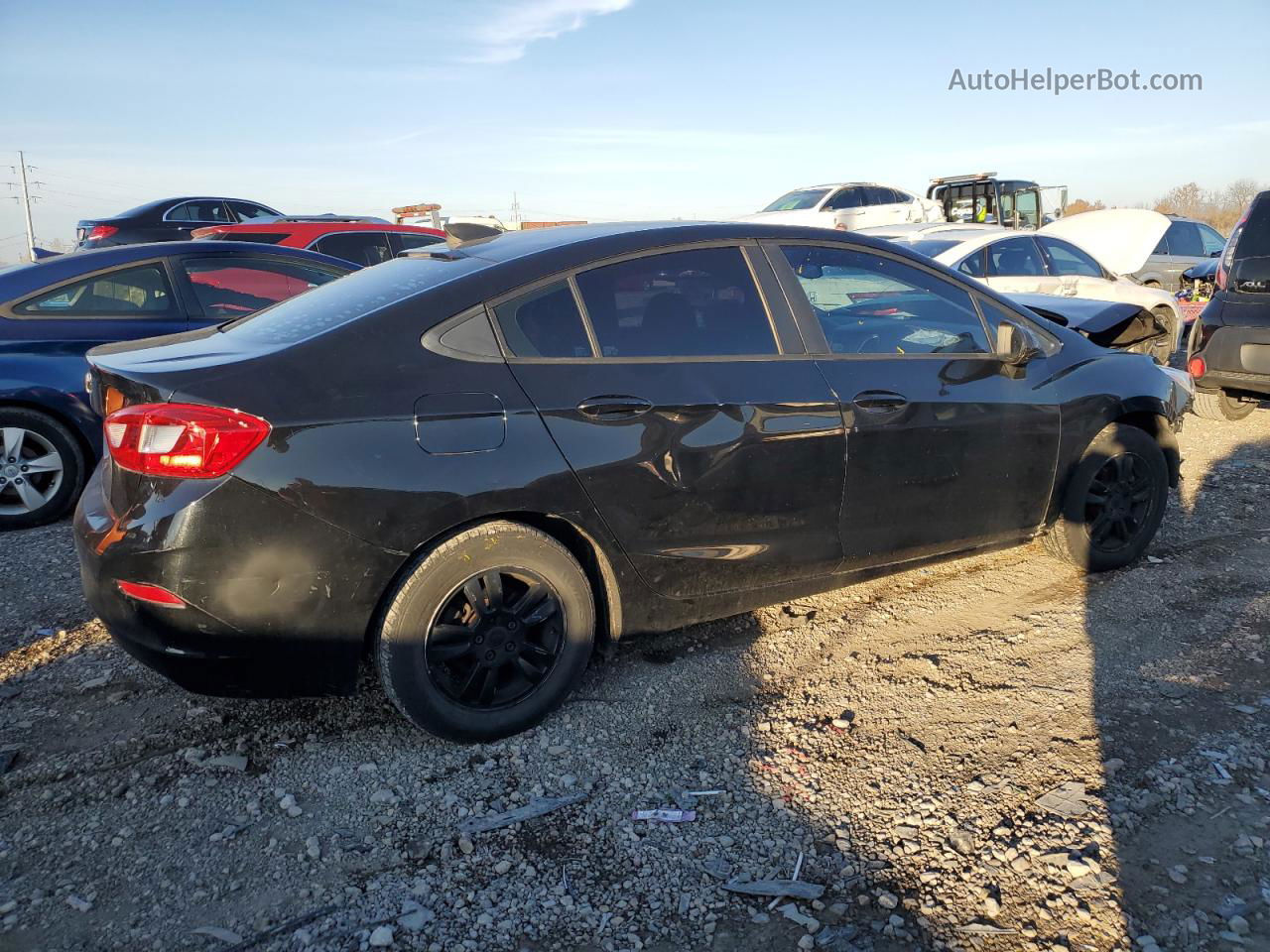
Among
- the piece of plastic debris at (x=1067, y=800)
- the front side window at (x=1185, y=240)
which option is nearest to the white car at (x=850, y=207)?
the front side window at (x=1185, y=240)

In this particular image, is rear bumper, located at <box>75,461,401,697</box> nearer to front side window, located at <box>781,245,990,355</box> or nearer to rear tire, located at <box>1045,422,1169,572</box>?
front side window, located at <box>781,245,990,355</box>

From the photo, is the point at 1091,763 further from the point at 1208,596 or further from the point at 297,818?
the point at 297,818

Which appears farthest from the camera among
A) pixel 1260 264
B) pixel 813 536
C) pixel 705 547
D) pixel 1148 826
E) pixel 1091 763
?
pixel 1260 264

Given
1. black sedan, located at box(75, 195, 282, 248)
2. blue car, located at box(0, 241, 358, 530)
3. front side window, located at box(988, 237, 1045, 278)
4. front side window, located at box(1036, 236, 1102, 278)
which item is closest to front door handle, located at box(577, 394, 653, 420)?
blue car, located at box(0, 241, 358, 530)

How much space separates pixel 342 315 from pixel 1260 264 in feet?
22.4

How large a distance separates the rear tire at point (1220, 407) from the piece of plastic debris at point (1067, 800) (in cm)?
637

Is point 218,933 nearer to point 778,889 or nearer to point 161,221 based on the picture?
point 778,889

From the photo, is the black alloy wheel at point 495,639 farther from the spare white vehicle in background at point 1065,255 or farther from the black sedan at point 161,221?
the black sedan at point 161,221

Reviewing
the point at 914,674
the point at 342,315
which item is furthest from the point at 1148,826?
the point at 342,315

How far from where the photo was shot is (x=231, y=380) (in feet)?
8.89

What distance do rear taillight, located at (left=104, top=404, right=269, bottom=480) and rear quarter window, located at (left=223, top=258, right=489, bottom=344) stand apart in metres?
0.38

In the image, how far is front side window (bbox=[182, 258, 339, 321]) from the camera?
6059 mm

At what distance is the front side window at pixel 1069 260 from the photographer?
9.92m

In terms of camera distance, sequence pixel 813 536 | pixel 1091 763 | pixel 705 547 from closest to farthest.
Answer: pixel 1091 763, pixel 705 547, pixel 813 536
